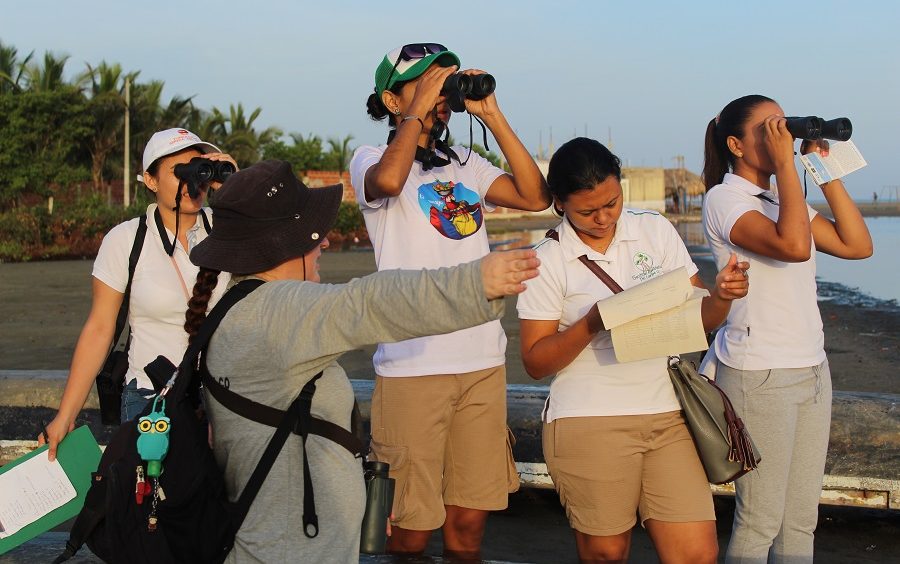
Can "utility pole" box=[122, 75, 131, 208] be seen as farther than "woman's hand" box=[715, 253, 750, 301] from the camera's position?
Yes

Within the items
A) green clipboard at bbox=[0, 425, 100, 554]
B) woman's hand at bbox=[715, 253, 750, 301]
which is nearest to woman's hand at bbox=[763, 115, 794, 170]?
woman's hand at bbox=[715, 253, 750, 301]

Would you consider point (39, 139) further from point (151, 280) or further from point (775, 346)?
point (775, 346)

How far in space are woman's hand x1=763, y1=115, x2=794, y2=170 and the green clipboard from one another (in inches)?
107

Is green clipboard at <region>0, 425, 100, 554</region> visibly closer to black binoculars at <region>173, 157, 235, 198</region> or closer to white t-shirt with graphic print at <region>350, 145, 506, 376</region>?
black binoculars at <region>173, 157, 235, 198</region>

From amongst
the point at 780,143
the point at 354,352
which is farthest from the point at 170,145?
the point at 354,352

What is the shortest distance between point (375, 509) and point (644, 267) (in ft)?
4.58

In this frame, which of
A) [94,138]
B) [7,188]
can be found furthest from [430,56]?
[94,138]

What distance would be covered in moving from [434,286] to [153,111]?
42.6m

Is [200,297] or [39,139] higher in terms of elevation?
[200,297]

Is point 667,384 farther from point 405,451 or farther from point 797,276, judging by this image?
point 405,451

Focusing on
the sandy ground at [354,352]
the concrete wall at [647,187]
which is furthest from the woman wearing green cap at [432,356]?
the concrete wall at [647,187]

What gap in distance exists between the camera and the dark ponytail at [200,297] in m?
2.65

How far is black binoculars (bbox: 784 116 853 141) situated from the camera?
11.5 feet

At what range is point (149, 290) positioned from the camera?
12.0ft
